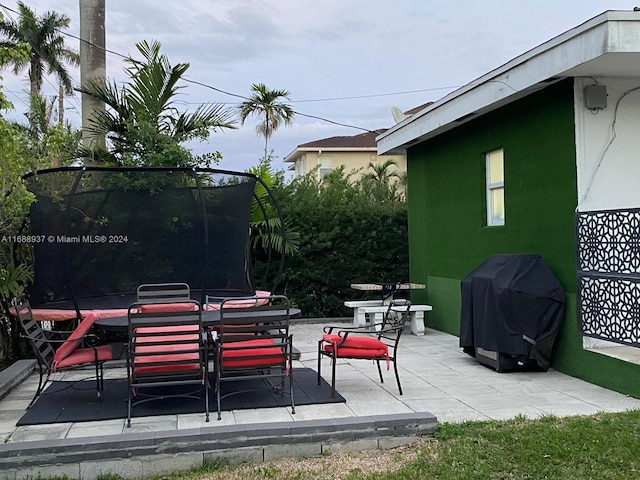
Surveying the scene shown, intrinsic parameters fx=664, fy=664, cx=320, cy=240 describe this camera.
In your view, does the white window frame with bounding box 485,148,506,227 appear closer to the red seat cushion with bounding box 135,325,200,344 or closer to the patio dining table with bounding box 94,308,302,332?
the patio dining table with bounding box 94,308,302,332

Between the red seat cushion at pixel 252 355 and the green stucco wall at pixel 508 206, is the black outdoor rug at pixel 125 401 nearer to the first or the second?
the red seat cushion at pixel 252 355

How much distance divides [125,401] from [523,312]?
3.86 m

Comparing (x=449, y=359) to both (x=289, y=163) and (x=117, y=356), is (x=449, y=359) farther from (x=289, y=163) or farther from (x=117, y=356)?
(x=289, y=163)

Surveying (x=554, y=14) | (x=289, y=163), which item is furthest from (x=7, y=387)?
(x=289, y=163)

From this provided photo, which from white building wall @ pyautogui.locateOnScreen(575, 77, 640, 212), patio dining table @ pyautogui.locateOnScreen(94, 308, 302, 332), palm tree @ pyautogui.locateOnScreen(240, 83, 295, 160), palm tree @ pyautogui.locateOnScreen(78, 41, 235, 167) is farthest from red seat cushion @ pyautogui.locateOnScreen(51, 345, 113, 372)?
palm tree @ pyautogui.locateOnScreen(240, 83, 295, 160)

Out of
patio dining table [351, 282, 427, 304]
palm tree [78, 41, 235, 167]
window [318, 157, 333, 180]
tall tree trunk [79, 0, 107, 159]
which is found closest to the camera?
palm tree [78, 41, 235, 167]

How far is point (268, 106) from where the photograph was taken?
24.3 meters

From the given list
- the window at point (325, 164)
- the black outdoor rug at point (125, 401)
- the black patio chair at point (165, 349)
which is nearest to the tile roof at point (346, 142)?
the window at point (325, 164)

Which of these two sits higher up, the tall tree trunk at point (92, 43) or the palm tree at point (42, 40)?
the palm tree at point (42, 40)

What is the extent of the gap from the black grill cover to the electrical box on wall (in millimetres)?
1667

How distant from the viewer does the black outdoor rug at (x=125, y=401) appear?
512 cm

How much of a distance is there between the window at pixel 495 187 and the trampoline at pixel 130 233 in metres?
2.94

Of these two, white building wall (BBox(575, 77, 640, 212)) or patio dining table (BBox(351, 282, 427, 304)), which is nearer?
white building wall (BBox(575, 77, 640, 212))

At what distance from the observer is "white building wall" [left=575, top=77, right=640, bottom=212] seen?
6.45 metres
